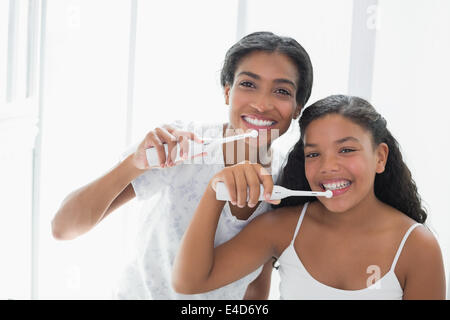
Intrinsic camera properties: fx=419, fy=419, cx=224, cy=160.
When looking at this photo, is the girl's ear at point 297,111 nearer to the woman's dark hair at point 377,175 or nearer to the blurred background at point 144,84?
the woman's dark hair at point 377,175

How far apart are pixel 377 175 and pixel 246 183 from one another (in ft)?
1.14

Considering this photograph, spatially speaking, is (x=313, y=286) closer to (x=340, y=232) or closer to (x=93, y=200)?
(x=340, y=232)

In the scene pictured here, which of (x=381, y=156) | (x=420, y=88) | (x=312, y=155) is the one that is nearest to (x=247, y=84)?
(x=312, y=155)

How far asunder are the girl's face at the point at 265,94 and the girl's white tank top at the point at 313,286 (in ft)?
0.61

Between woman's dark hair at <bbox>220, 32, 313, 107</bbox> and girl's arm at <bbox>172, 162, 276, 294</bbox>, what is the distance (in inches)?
10.1

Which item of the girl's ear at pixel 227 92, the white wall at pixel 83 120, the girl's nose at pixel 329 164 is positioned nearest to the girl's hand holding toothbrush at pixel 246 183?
the girl's nose at pixel 329 164

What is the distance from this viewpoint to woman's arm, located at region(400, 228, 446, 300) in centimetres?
71

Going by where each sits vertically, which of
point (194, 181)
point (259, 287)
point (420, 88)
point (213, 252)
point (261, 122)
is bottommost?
point (259, 287)

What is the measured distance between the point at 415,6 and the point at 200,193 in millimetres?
757

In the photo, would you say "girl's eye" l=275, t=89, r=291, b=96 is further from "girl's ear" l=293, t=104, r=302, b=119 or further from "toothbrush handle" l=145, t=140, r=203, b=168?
"toothbrush handle" l=145, t=140, r=203, b=168

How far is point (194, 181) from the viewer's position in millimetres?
835

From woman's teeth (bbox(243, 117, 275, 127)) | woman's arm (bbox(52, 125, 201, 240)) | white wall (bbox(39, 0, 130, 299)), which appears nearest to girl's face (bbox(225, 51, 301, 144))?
woman's teeth (bbox(243, 117, 275, 127))

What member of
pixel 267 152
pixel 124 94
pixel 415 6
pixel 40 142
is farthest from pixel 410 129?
pixel 40 142

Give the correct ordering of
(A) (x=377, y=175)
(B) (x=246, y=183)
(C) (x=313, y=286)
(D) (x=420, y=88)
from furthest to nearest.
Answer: (D) (x=420, y=88)
(A) (x=377, y=175)
(C) (x=313, y=286)
(B) (x=246, y=183)
